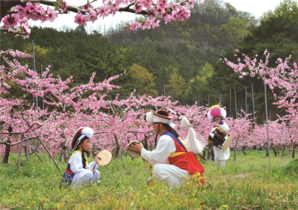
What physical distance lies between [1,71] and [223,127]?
6.84m

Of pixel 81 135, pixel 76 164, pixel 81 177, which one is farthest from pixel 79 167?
pixel 81 135

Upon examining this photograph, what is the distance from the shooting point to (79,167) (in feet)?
17.5

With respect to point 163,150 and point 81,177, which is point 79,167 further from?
point 163,150

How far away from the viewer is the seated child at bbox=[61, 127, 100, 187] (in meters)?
5.27

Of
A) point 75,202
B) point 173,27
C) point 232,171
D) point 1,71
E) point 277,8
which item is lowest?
point 232,171

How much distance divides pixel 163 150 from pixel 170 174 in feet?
1.32

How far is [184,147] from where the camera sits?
4.82 m

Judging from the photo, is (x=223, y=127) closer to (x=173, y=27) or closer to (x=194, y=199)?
(x=194, y=199)

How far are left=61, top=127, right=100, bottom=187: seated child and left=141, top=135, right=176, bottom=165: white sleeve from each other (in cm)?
133

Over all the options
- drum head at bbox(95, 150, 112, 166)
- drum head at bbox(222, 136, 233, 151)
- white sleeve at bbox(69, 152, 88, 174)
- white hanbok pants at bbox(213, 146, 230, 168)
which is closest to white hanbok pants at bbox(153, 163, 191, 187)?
drum head at bbox(95, 150, 112, 166)

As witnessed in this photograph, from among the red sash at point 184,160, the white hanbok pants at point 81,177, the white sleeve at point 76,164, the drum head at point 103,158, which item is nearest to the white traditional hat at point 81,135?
the white sleeve at point 76,164

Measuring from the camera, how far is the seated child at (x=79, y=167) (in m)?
5.27

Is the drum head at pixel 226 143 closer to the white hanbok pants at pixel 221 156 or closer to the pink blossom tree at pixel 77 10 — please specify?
the white hanbok pants at pixel 221 156

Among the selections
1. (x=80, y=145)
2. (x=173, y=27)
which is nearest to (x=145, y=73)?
(x=80, y=145)
